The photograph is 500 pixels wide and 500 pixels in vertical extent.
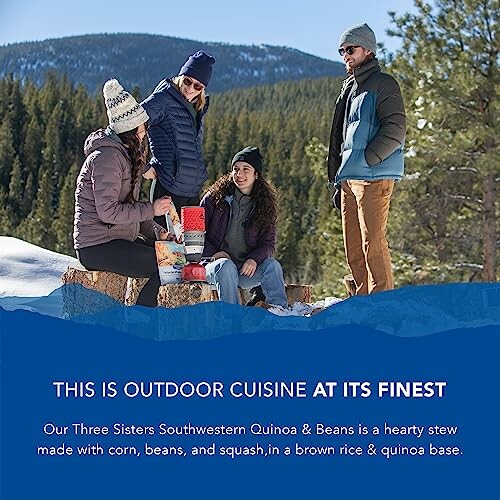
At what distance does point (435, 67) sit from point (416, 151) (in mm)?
973

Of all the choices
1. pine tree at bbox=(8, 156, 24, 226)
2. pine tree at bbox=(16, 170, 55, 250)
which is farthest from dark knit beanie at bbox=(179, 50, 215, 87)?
pine tree at bbox=(8, 156, 24, 226)

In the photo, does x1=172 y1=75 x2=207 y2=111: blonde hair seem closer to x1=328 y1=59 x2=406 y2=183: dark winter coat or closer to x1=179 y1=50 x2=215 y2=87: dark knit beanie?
x1=179 y1=50 x2=215 y2=87: dark knit beanie

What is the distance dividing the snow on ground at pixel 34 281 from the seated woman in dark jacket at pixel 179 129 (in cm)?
58

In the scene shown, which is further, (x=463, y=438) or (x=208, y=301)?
(x=208, y=301)

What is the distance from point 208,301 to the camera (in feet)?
11.1

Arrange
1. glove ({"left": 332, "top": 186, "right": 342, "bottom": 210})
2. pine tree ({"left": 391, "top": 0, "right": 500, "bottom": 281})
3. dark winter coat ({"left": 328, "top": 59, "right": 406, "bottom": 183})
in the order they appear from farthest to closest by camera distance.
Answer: pine tree ({"left": 391, "top": 0, "right": 500, "bottom": 281}) < glove ({"left": 332, "top": 186, "right": 342, "bottom": 210}) < dark winter coat ({"left": 328, "top": 59, "right": 406, "bottom": 183})

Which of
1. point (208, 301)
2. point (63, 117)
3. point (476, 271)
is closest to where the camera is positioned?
point (208, 301)

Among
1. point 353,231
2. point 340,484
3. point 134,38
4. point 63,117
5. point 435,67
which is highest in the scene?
point 134,38

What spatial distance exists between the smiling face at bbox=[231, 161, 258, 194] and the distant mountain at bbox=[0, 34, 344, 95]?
2243cm

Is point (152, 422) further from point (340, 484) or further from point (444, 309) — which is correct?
point (444, 309)

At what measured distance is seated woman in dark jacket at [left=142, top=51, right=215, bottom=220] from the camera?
386cm

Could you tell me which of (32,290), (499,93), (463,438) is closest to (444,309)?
(463,438)

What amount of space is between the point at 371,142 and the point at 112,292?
127 centimetres

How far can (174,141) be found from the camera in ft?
12.8
